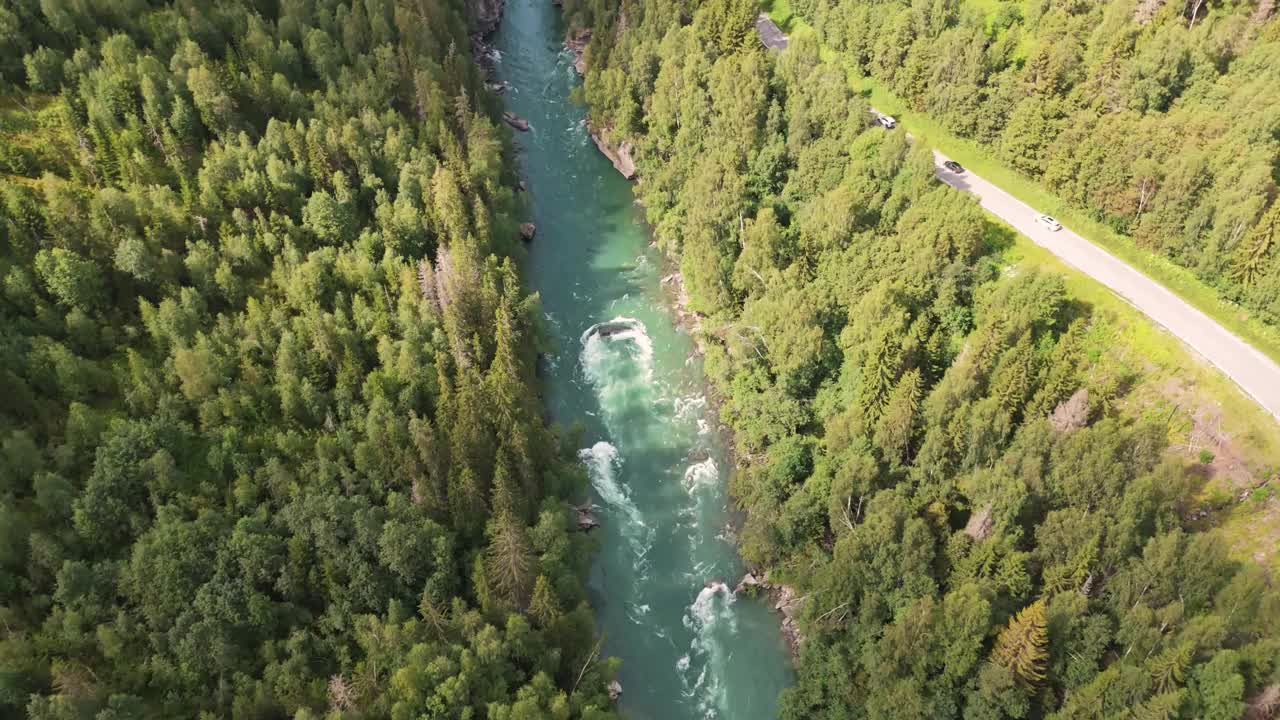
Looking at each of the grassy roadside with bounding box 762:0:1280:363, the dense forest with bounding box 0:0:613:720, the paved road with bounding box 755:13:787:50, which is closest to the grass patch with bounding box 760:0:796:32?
the paved road with bounding box 755:13:787:50

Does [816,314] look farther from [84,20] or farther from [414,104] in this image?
[84,20]

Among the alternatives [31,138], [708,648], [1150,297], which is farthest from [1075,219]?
[31,138]

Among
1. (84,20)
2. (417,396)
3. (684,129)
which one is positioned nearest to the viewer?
(417,396)

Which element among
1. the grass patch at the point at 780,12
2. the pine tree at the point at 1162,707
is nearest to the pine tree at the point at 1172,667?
the pine tree at the point at 1162,707

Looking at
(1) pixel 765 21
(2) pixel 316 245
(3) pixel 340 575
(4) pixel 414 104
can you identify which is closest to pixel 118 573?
(3) pixel 340 575

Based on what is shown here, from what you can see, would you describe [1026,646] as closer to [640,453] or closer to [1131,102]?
[640,453]
